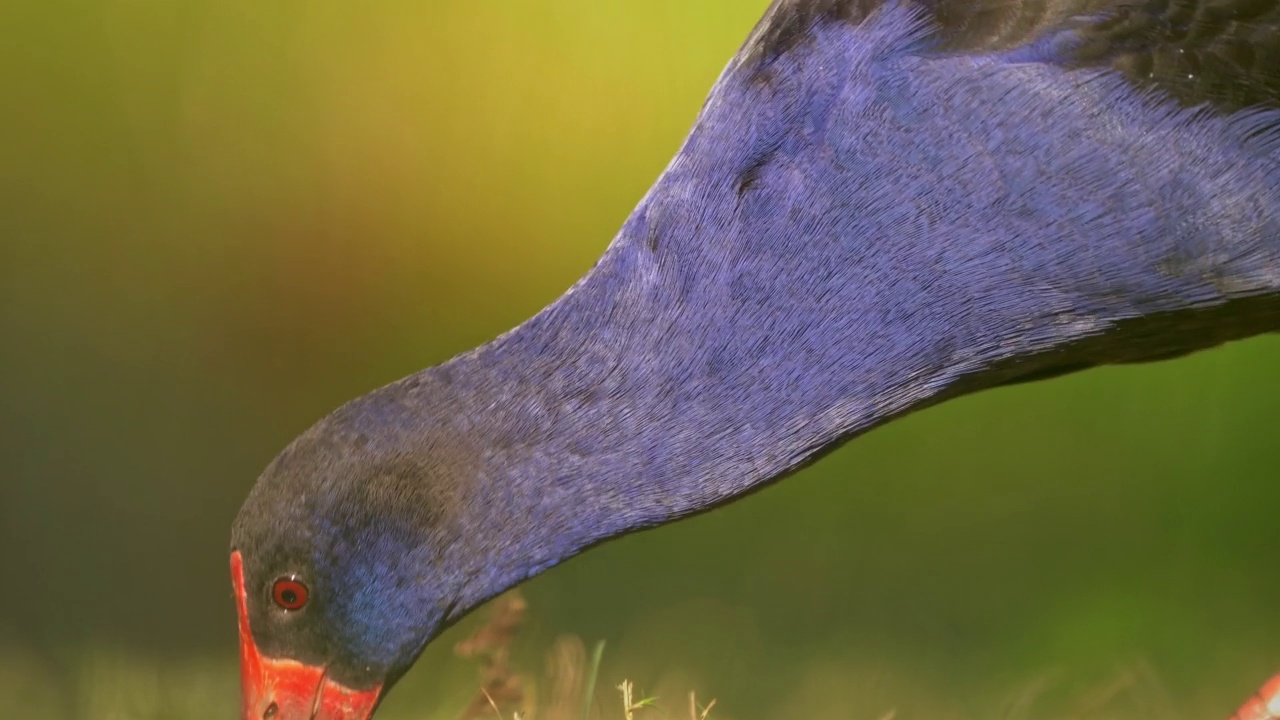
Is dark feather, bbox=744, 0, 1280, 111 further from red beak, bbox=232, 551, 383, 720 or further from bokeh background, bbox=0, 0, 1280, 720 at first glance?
red beak, bbox=232, 551, 383, 720

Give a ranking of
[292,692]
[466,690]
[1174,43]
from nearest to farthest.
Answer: [1174,43]
[292,692]
[466,690]

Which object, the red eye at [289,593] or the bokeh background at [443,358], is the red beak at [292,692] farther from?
the bokeh background at [443,358]

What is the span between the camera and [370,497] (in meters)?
0.92

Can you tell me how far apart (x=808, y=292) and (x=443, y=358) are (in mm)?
701

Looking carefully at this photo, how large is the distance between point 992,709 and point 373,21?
4.21 feet

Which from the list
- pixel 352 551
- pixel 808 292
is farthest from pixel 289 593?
pixel 808 292

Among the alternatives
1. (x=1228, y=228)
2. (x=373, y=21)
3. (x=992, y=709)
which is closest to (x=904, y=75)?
(x=1228, y=228)

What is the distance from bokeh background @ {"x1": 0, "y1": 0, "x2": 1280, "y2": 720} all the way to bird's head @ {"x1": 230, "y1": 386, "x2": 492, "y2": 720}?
0.53 m

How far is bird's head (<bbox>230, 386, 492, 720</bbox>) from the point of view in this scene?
0.92 m

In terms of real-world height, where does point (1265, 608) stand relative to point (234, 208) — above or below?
below

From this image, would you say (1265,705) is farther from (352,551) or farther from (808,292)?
(352,551)

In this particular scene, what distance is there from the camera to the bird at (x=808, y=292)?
2.81 feet

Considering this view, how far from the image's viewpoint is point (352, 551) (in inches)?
36.7

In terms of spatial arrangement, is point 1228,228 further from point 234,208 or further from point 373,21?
point 234,208
